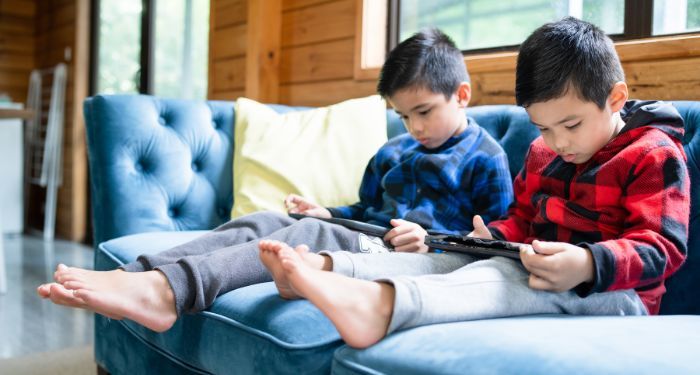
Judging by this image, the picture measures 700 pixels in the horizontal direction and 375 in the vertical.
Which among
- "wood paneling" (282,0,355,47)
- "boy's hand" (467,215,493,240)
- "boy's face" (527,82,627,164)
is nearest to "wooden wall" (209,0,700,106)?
"wood paneling" (282,0,355,47)

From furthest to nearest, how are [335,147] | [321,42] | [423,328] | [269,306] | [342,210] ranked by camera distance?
[321,42]
[335,147]
[342,210]
[269,306]
[423,328]

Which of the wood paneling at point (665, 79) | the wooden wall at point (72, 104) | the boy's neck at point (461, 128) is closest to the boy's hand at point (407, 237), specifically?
the boy's neck at point (461, 128)

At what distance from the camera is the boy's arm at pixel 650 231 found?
0.90 metres

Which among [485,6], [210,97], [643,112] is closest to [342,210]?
[643,112]

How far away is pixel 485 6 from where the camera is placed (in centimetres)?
209

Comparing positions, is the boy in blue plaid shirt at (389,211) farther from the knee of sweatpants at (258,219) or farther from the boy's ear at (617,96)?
the boy's ear at (617,96)

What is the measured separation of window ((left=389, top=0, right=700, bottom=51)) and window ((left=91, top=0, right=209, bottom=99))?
124 centimetres

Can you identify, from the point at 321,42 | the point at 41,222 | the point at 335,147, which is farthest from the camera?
the point at 41,222

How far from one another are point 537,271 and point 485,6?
4.50 ft

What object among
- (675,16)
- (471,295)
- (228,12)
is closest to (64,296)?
(471,295)

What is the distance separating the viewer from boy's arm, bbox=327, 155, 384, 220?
5.20 ft

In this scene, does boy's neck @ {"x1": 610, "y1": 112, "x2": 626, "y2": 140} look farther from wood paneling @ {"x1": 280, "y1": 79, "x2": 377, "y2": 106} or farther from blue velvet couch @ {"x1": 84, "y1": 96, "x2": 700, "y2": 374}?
wood paneling @ {"x1": 280, "y1": 79, "x2": 377, "y2": 106}

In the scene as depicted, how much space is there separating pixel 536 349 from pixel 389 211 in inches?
30.3

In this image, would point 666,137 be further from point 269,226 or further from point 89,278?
point 89,278
